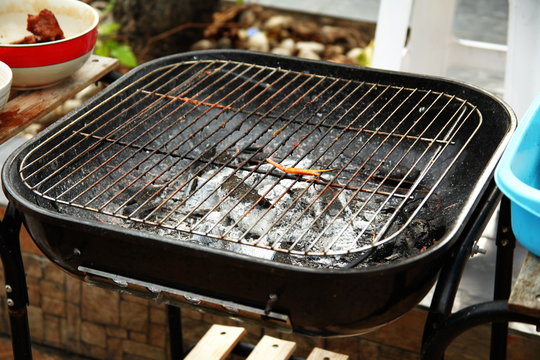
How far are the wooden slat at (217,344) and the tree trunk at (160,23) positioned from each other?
2.75 meters

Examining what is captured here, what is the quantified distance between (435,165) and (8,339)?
77.5 inches

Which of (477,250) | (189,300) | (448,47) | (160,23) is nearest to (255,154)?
(189,300)

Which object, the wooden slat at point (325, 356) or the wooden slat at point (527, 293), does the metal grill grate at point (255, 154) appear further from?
the wooden slat at point (325, 356)

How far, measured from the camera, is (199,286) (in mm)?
1577

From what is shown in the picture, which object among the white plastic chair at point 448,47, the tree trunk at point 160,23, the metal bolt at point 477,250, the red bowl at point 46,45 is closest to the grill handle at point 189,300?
the metal bolt at point 477,250

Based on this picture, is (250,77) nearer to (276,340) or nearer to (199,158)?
(199,158)

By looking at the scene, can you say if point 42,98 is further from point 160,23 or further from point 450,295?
point 160,23

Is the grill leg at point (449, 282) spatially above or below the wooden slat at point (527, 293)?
below

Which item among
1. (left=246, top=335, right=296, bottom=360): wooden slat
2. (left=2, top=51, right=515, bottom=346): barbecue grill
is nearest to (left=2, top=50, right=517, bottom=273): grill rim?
(left=2, top=51, right=515, bottom=346): barbecue grill

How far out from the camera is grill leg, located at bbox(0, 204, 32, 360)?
1801 mm

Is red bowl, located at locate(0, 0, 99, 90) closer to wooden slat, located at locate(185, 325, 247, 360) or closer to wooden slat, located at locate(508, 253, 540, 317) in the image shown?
wooden slat, located at locate(185, 325, 247, 360)

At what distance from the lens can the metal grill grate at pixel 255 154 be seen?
5.86ft

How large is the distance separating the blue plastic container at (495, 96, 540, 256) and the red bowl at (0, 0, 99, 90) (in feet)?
4.07

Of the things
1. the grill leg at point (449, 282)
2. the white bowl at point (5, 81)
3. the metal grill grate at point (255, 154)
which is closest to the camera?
the grill leg at point (449, 282)
